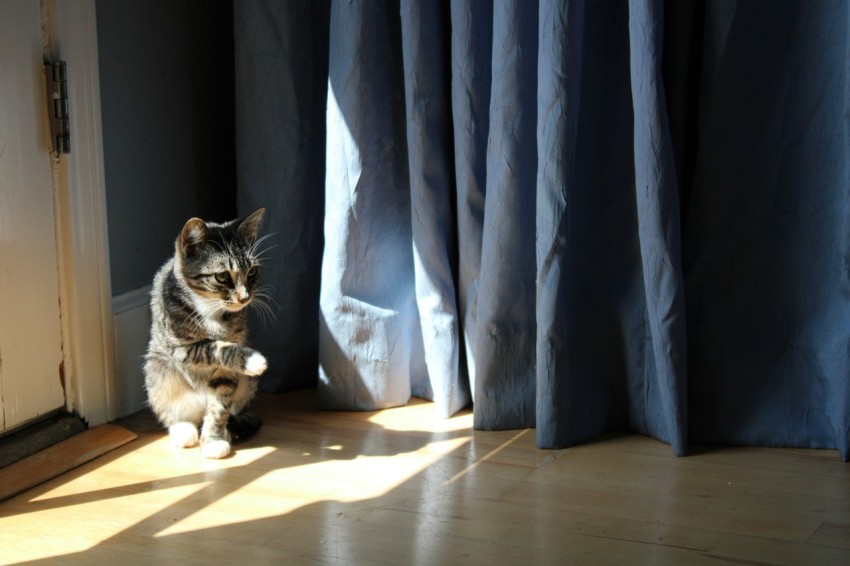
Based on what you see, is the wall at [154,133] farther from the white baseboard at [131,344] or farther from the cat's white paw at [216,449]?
the cat's white paw at [216,449]

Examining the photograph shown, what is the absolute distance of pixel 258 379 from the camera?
2223mm

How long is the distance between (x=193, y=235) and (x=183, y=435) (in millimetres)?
397

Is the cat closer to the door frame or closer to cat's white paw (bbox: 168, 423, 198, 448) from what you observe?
cat's white paw (bbox: 168, 423, 198, 448)

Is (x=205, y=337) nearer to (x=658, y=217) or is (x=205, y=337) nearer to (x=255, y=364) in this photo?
(x=255, y=364)

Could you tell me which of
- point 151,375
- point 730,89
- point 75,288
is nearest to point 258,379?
point 151,375

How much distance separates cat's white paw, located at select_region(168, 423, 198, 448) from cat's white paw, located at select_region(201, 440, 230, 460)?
0.18 feet

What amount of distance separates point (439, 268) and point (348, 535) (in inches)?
→ 25.9

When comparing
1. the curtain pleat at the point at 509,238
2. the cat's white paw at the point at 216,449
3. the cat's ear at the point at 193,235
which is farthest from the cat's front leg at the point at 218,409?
the curtain pleat at the point at 509,238

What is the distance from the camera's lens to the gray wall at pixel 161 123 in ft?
6.93

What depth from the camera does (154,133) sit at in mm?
2221

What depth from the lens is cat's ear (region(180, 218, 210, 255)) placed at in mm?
1882

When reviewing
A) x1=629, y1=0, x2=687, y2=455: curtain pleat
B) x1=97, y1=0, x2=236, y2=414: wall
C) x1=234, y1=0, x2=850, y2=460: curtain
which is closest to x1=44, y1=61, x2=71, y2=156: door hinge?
x1=97, y1=0, x2=236, y2=414: wall

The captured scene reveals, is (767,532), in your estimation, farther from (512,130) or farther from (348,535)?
(512,130)

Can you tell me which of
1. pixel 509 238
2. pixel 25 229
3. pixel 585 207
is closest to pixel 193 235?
pixel 25 229
